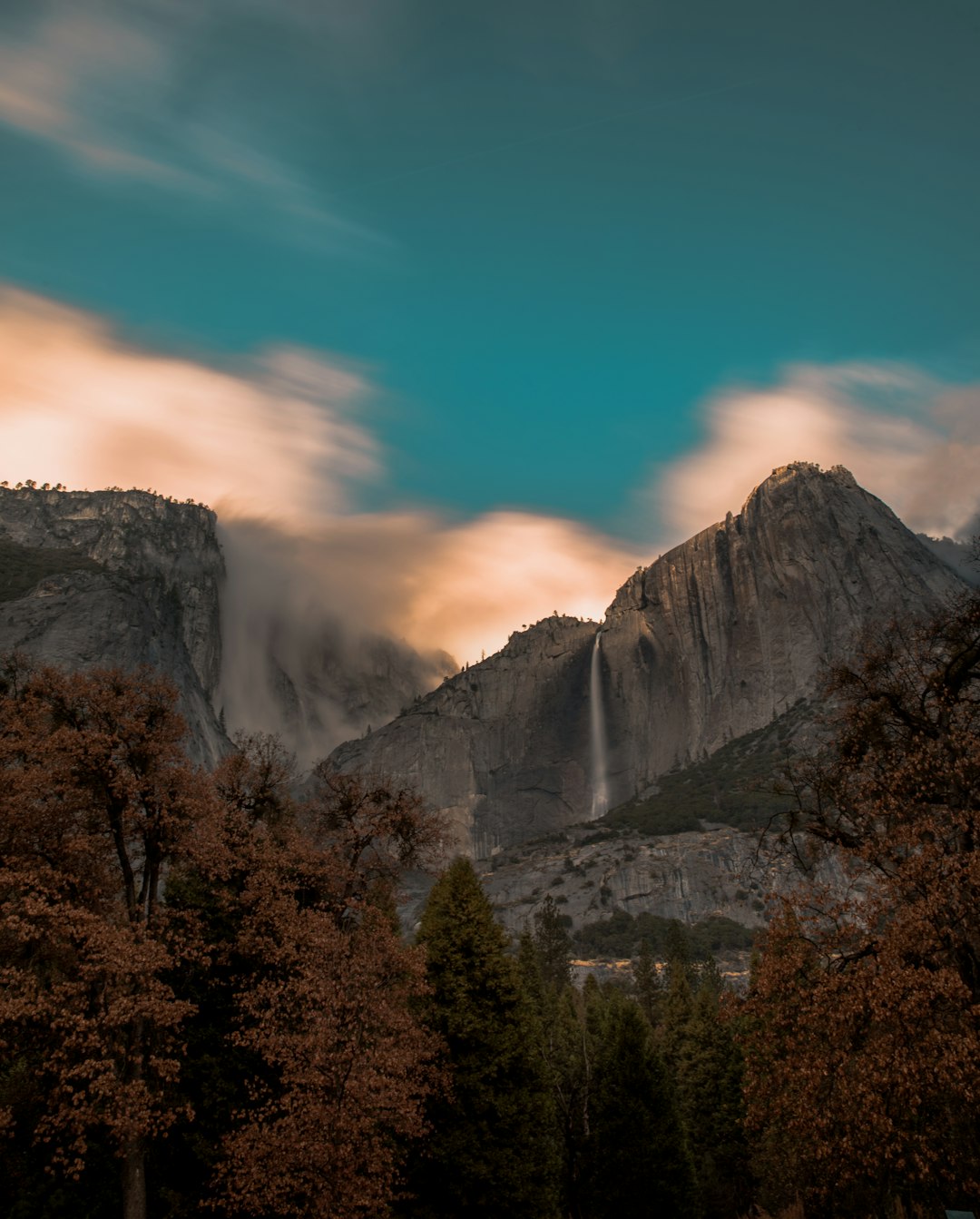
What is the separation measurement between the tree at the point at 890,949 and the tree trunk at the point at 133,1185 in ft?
52.1

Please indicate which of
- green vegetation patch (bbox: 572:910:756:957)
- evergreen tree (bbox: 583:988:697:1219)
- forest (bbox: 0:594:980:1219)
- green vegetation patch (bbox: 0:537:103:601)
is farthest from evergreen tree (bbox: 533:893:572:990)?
green vegetation patch (bbox: 0:537:103:601)

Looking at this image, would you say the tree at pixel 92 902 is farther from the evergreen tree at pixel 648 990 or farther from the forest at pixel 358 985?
the evergreen tree at pixel 648 990

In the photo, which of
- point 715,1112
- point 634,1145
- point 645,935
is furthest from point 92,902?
point 645,935

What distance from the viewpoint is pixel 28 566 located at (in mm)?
177000

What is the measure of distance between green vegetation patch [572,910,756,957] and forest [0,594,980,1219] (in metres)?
136

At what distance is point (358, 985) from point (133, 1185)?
733 cm

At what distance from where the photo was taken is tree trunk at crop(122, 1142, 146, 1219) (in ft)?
84.6

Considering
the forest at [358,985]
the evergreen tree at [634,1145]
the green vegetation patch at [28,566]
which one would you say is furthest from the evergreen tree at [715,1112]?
the green vegetation patch at [28,566]

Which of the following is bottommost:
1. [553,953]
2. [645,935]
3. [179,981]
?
[553,953]

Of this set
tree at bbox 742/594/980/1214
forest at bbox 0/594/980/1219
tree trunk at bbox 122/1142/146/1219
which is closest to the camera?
tree at bbox 742/594/980/1214

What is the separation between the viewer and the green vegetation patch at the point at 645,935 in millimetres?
171125

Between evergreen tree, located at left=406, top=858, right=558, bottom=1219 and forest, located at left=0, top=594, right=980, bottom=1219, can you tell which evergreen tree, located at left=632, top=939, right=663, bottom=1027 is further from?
evergreen tree, located at left=406, top=858, right=558, bottom=1219

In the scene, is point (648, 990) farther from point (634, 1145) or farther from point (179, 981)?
point (179, 981)

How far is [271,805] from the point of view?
34688mm
